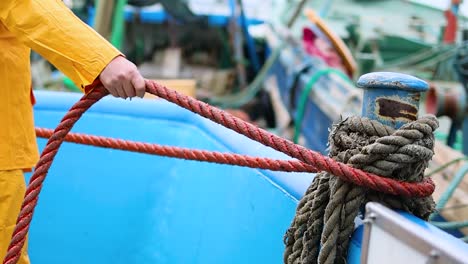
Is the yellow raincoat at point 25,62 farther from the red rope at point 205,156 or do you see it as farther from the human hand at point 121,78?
the red rope at point 205,156

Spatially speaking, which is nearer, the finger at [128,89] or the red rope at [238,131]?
the red rope at [238,131]

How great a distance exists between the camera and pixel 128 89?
1035mm

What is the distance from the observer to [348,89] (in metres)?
3.11

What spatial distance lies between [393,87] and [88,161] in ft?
5.02

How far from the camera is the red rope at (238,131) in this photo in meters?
0.92

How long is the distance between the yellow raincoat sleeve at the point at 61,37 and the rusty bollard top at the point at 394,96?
0.48 meters

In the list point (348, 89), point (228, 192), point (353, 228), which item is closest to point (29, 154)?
point (228, 192)

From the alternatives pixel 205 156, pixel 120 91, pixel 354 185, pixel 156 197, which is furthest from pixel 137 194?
pixel 354 185

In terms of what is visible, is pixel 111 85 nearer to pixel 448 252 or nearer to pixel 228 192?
pixel 448 252

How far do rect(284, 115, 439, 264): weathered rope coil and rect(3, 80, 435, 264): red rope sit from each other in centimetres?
3

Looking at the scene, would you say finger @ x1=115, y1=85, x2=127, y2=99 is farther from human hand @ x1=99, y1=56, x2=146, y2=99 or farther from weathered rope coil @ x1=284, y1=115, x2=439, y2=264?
weathered rope coil @ x1=284, y1=115, x2=439, y2=264

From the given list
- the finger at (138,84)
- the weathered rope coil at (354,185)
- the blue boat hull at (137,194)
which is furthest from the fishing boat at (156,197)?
the finger at (138,84)

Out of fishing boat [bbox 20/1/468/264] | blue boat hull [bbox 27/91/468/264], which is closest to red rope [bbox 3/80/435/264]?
fishing boat [bbox 20/1/468/264]

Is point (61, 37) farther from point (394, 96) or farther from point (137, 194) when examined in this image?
point (137, 194)
